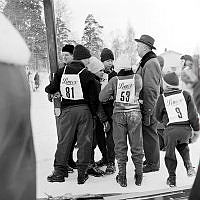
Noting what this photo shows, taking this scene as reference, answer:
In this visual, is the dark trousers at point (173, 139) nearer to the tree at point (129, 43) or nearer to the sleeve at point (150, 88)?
the sleeve at point (150, 88)

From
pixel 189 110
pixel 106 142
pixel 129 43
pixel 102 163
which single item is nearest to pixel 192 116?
pixel 189 110

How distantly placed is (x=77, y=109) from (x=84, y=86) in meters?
0.31

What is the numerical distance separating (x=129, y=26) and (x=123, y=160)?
38.2ft

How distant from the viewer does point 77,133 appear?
→ 17.3 ft

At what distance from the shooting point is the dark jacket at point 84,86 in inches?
201

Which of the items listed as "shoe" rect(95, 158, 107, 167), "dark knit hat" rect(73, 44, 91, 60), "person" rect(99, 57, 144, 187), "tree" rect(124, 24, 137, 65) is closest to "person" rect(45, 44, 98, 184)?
"dark knit hat" rect(73, 44, 91, 60)

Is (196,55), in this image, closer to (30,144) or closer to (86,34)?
(30,144)

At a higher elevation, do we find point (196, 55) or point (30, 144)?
point (196, 55)

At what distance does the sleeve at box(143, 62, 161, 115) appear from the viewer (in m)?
5.39

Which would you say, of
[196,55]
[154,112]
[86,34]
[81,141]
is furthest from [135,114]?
[86,34]

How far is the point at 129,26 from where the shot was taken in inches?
631

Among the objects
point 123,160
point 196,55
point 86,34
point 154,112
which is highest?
point 86,34

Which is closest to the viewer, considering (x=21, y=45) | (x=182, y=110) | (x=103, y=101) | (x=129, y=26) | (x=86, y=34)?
(x=21, y=45)

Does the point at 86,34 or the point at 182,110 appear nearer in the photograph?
the point at 182,110
